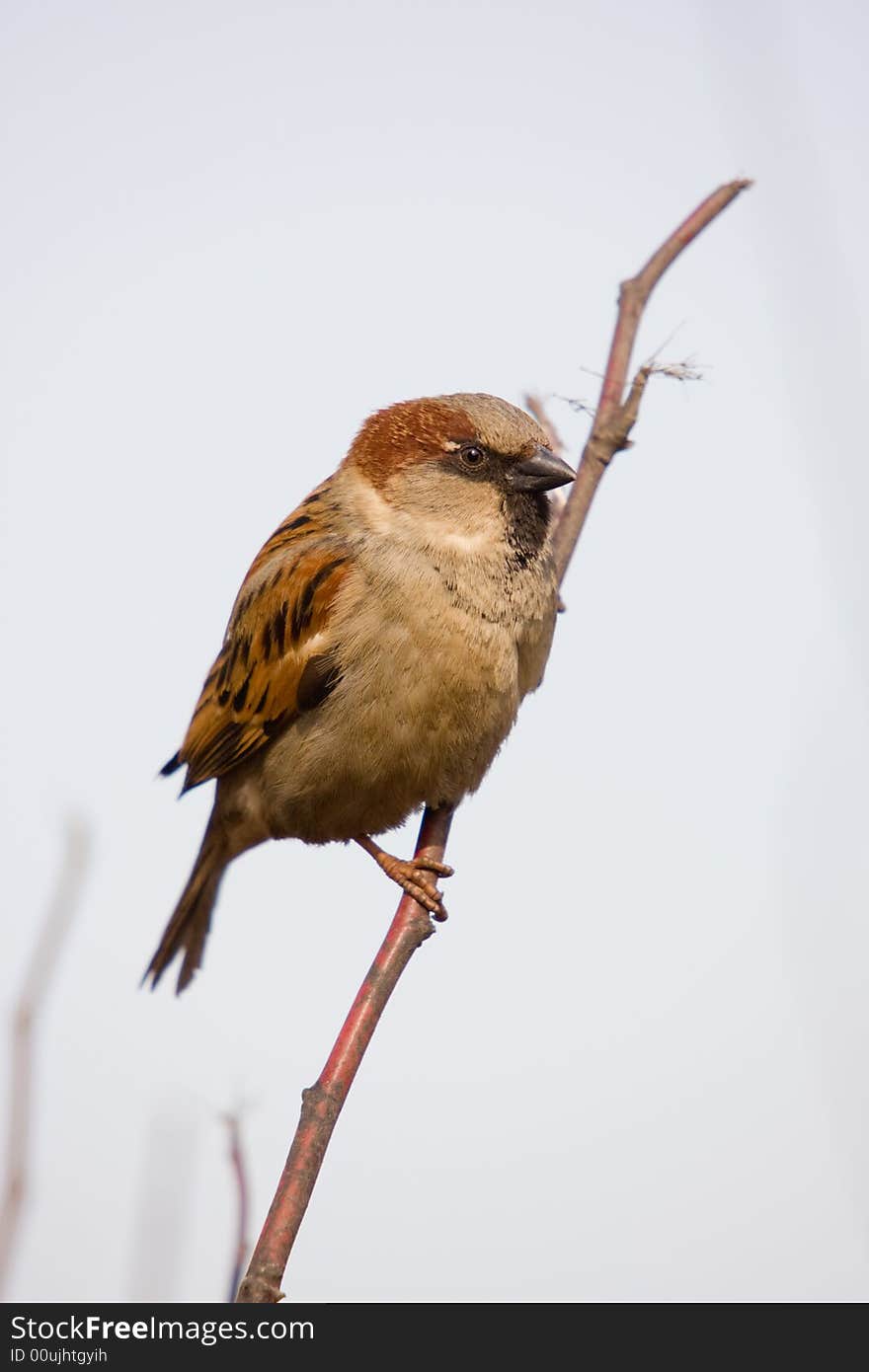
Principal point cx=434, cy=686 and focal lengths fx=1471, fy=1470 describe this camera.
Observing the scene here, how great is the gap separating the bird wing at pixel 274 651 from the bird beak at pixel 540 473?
63 cm

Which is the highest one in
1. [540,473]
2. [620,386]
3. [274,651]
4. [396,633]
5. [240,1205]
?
[620,386]

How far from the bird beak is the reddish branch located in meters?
0.09

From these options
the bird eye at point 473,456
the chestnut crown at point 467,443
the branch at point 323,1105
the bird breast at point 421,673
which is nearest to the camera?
the branch at point 323,1105

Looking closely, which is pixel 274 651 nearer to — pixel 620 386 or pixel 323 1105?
pixel 620 386

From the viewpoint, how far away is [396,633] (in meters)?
4.56

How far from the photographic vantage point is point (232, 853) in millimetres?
5629

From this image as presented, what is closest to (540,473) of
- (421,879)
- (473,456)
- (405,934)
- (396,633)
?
(473,456)

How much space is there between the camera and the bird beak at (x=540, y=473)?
4496 millimetres

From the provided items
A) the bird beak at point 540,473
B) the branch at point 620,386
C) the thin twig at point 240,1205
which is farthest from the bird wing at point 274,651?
the thin twig at point 240,1205

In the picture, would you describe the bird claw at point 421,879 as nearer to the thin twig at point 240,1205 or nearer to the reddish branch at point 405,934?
the reddish branch at point 405,934

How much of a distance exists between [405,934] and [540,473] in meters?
1.62
